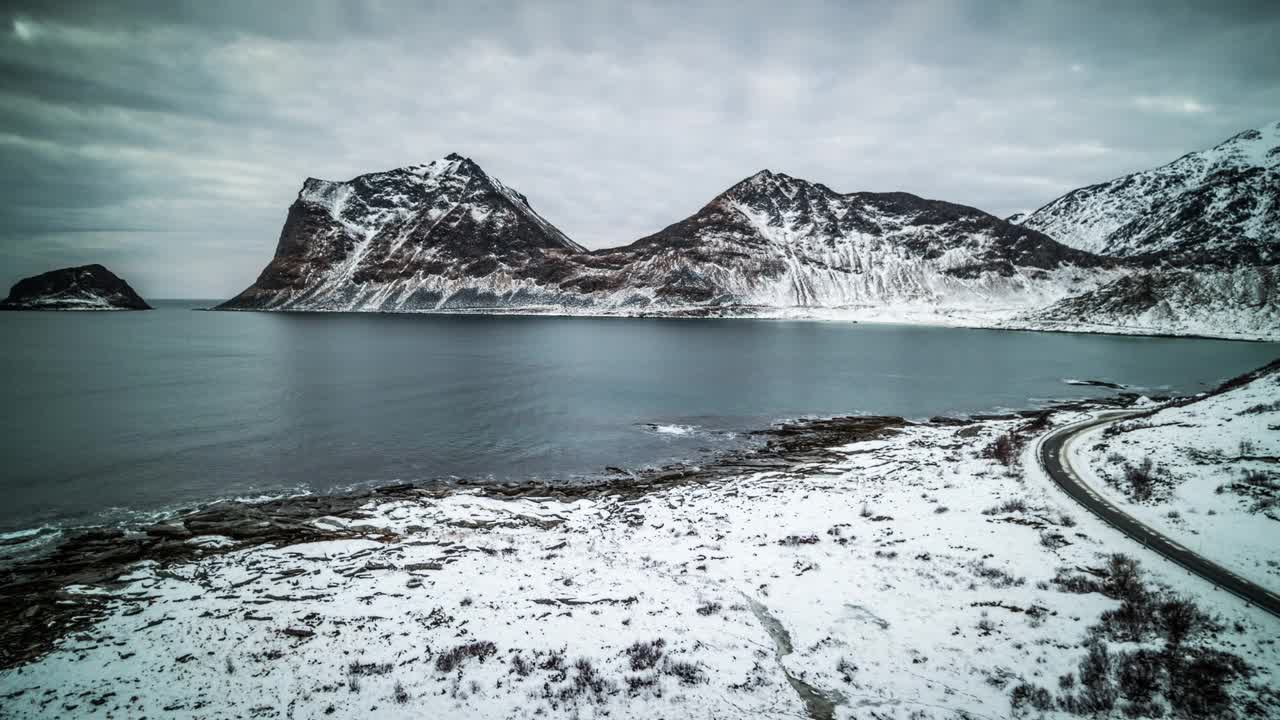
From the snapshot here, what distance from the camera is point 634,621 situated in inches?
559

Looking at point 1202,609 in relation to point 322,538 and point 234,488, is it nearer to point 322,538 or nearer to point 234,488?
point 322,538

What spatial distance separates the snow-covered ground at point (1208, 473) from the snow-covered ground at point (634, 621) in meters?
2.28

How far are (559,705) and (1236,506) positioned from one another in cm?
2360

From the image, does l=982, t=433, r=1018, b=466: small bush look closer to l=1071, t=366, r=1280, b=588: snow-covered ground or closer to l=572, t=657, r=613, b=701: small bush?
l=1071, t=366, r=1280, b=588: snow-covered ground

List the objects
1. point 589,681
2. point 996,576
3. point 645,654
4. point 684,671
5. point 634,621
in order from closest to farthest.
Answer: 1. point 589,681
2. point 684,671
3. point 645,654
4. point 634,621
5. point 996,576

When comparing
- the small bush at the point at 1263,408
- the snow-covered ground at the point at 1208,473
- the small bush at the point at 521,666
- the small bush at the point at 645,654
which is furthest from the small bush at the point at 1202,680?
the small bush at the point at 1263,408

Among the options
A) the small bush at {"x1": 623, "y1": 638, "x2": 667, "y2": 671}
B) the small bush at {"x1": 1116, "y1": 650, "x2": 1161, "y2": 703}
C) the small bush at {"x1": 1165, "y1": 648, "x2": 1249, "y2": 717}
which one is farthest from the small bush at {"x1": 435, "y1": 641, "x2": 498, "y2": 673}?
the small bush at {"x1": 1165, "y1": 648, "x2": 1249, "y2": 717}

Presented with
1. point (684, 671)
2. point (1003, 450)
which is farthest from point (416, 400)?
point (1003, 450)

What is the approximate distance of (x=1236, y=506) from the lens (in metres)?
18.2

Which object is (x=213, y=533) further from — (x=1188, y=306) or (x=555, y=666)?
(x=1188, y=306)

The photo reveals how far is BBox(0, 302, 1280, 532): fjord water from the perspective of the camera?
3102 centimetres

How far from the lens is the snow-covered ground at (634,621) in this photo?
10969mm

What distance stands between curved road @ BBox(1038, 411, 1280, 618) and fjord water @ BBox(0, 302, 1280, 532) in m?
20.4

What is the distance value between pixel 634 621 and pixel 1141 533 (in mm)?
17387
